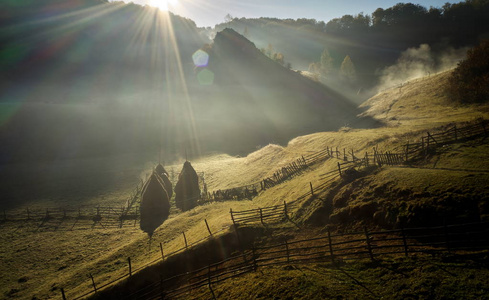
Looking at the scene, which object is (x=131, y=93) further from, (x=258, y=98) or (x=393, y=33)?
(x=393, y=33)

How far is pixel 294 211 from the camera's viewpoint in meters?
22.8

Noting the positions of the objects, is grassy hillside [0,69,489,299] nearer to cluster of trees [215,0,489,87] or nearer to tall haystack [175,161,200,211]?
tall haystack [175,161,200,211]

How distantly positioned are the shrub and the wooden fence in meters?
35.7

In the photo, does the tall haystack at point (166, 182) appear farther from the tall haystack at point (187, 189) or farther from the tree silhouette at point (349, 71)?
the tree silhouette at point (349, 71)

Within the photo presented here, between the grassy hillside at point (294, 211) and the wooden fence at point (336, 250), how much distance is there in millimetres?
1130

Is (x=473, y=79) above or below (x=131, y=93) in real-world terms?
below

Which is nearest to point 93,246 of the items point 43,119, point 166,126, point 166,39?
Result: point 166,126

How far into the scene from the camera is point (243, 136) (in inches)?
3369

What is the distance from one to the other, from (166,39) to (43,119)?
10355 cm

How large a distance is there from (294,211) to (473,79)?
4359 cm

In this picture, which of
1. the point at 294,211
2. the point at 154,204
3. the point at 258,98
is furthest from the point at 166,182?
the point at 258,98

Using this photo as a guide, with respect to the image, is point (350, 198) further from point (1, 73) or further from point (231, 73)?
point (1, 73)

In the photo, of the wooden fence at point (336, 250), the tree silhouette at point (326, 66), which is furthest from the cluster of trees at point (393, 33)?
the wooden fence at point (336, 250)

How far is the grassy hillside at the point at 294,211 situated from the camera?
1570 cm
